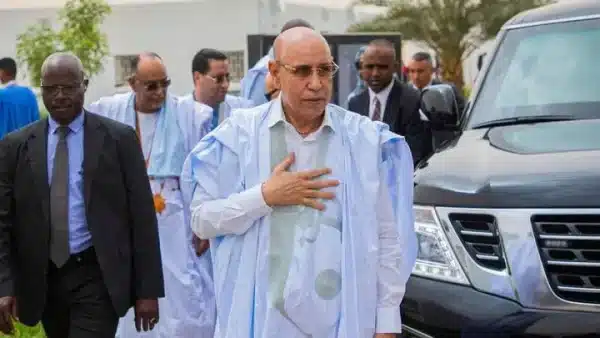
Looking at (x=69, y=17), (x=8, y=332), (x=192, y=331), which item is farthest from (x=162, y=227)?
(x=69, y=17)

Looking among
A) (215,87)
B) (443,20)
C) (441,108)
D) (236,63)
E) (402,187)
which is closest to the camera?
(402,187)

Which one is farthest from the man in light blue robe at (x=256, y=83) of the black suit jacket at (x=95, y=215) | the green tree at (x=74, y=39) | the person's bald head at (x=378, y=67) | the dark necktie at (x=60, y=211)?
the green tree at (x=74, y=39)

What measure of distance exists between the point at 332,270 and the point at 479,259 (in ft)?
4.21

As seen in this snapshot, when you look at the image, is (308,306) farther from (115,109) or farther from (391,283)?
(115,109)

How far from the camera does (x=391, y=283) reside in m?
4.10

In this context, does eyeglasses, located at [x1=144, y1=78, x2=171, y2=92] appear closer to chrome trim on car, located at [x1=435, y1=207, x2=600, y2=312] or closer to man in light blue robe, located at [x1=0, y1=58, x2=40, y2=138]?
chrome trim on car, located at [x1=435, y1=207, x2=600, y2=312]

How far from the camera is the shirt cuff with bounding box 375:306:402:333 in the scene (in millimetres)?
4078

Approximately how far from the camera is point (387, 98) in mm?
8461

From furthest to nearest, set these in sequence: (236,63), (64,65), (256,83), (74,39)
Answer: (236,63) < (74,39) < (256,83) < (64,65)

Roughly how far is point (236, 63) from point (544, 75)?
102 feet

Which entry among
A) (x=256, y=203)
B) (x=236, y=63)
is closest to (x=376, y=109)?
(x=256, y=203)

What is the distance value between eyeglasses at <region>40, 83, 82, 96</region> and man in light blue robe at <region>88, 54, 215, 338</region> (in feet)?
5.93

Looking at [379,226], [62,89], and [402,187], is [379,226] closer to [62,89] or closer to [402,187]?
[402,187]

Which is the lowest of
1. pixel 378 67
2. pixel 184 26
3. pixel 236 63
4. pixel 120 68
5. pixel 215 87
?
pixel 120 68
